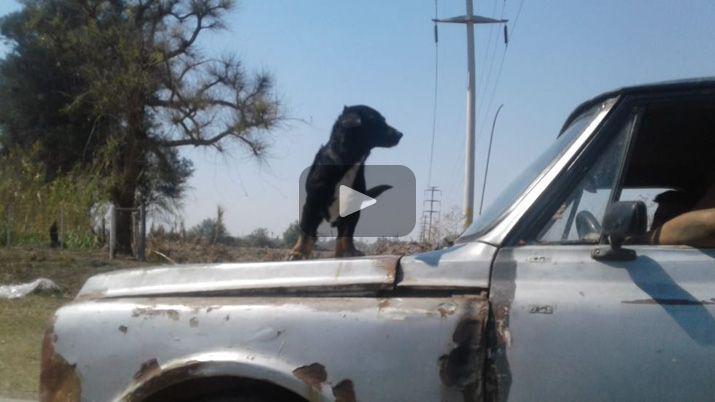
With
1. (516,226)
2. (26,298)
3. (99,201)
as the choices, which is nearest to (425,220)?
(516,226)

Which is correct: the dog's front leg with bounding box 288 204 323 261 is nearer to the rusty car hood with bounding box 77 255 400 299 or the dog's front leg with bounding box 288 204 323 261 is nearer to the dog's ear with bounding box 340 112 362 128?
the dog's ear with bounding box 340 112 362 128

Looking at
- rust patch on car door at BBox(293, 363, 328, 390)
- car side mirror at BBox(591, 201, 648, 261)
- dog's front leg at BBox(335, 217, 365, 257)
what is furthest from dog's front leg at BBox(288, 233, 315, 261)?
car side mirror at BBox(591, 201, 648, 261)

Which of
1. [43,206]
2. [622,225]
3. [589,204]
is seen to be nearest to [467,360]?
[622,225]

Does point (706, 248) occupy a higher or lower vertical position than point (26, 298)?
higher

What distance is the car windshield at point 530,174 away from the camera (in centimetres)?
302

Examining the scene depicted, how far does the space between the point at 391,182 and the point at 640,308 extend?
6.74ft

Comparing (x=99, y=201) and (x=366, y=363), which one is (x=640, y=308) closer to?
(x=366, y=363)

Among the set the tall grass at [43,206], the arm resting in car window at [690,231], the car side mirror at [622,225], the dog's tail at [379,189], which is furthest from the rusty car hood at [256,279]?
the tall grass at [43,206]

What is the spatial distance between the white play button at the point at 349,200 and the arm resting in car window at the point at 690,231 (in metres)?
1.75

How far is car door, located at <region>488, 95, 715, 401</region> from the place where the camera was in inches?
97.3

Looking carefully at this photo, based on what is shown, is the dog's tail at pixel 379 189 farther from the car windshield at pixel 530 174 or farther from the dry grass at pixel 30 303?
the dry grass at pixel 30 303

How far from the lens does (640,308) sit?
8.38ft

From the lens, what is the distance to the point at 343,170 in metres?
4.33
